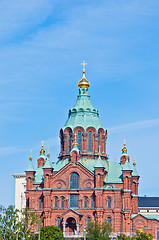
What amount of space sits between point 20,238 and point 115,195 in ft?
73.2

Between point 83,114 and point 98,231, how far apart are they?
2616cm

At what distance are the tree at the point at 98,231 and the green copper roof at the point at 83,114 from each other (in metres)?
21.0

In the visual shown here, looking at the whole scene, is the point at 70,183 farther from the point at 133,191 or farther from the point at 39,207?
the point at 133,191

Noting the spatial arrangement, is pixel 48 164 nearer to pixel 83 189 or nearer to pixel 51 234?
pixel 83 189

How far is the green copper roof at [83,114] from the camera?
4387 inches

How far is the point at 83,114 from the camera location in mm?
112438

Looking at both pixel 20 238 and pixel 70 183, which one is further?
pixel 70 183

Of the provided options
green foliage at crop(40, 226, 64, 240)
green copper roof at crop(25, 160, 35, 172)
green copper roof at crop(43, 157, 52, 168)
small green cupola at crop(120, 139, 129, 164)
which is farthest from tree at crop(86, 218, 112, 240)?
small green cupola at crop(120, 139, 129, 164)

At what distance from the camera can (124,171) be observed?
105812mm

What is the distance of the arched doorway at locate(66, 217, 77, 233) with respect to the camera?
104 m

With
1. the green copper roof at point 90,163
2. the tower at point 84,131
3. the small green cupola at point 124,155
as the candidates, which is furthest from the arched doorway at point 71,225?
the small green cupola at point 124,155

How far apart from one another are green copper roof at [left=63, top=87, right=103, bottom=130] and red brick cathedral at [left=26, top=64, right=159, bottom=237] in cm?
25

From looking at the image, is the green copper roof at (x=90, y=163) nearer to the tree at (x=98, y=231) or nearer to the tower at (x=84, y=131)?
the tower at (x=84, y=131)

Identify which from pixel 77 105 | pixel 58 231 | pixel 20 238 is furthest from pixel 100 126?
pixel 20 238
